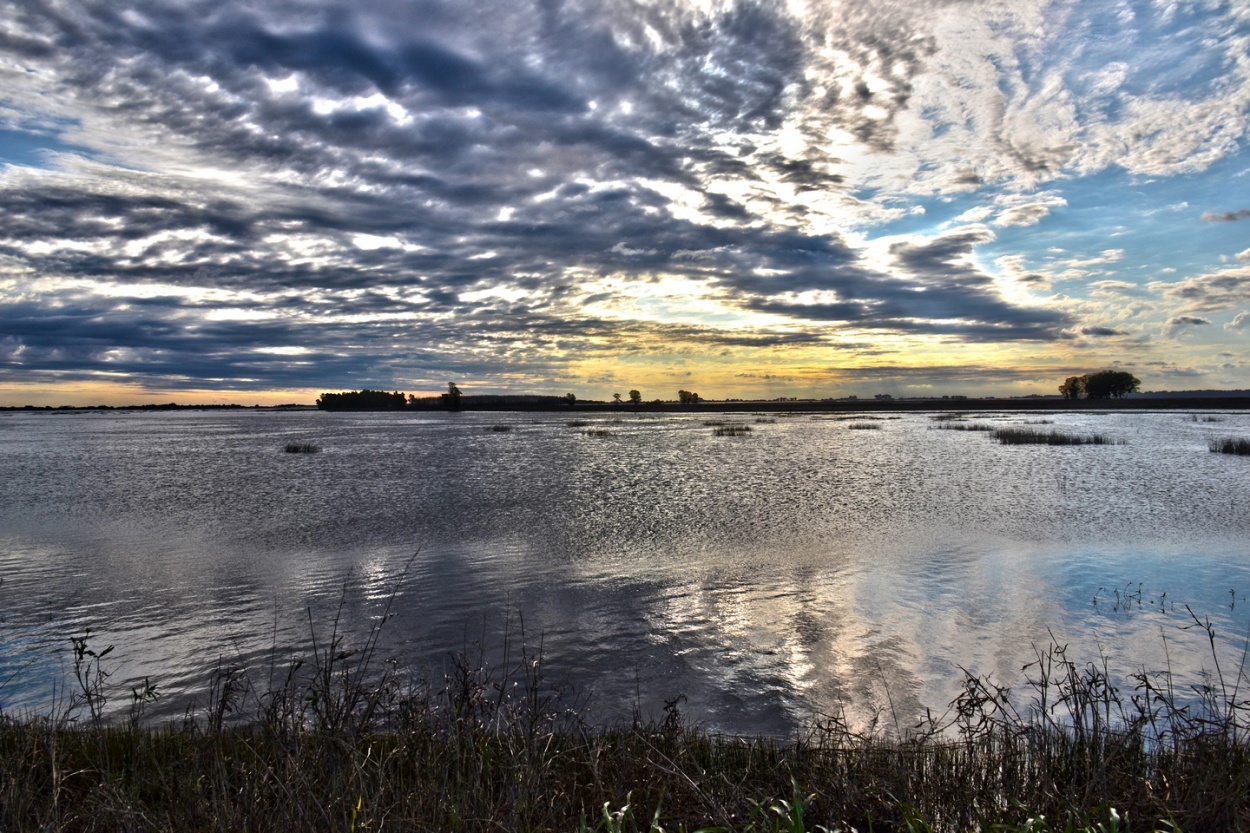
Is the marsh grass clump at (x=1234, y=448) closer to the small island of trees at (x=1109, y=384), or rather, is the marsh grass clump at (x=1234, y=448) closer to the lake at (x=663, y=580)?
the lake at (x=663, y=580)

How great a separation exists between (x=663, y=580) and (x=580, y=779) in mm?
8196

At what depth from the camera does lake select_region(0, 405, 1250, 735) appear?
29.6ft

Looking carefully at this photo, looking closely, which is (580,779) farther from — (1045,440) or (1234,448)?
(1045,440)

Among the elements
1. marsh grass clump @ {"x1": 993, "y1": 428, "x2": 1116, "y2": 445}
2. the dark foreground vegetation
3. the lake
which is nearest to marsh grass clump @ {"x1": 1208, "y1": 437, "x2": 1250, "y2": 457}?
marsh grass clump @ {"x1": 993, "y1": 428, "x2": 1116, "y2": 445}

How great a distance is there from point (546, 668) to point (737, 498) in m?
16.5

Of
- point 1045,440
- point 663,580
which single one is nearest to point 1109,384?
point 1045,440

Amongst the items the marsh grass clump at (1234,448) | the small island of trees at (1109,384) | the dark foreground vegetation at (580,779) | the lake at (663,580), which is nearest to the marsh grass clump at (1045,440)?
the marsh grass clump at (1234,448)

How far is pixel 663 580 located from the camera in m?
13.7

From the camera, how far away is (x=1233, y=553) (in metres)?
15.4

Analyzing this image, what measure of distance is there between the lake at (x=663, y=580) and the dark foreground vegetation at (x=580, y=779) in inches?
66.2

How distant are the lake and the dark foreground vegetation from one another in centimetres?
168

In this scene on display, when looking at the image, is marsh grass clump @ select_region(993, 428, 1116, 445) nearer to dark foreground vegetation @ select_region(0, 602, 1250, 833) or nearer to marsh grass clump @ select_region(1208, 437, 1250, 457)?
marsh grass clump @ select_region(1208, 437, 1250, 457)

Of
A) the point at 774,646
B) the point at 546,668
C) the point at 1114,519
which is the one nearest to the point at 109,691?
the point at 546,668

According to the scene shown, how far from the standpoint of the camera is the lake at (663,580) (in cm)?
902
